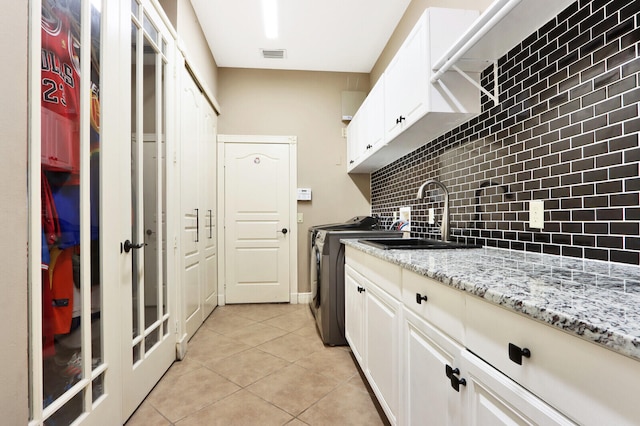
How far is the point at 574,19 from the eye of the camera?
1.17 meters

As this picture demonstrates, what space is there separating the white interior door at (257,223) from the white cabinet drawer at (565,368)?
3.14m

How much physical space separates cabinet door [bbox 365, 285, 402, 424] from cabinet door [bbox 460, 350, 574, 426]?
47 cm

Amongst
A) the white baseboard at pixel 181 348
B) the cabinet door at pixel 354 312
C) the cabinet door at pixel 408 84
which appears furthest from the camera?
the white baseboard at pixel 181 348

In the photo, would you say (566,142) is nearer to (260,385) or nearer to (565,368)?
(565,368)

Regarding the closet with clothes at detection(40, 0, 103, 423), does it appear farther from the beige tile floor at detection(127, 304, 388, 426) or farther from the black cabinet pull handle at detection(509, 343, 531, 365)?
the black cabinet pull handle at detection(509, 343, 531, 365)

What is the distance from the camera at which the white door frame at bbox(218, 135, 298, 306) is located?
368 cm

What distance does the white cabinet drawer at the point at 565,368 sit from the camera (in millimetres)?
450

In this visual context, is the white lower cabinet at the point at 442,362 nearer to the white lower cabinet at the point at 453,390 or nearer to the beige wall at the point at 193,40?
the white lower cabinet at the point at 453,390

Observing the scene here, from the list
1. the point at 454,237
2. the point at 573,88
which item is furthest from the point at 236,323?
the point at 573,88

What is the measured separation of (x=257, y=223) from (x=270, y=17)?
6.93 ft

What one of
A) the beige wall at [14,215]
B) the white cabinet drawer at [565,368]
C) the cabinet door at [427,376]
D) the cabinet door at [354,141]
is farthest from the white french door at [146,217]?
the cabinet door at [354,141]

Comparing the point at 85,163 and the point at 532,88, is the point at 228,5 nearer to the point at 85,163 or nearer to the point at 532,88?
the point at 85,163

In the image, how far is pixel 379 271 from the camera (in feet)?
5.07

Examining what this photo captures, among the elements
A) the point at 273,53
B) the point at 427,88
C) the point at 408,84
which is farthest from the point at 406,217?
the point at 273,53
